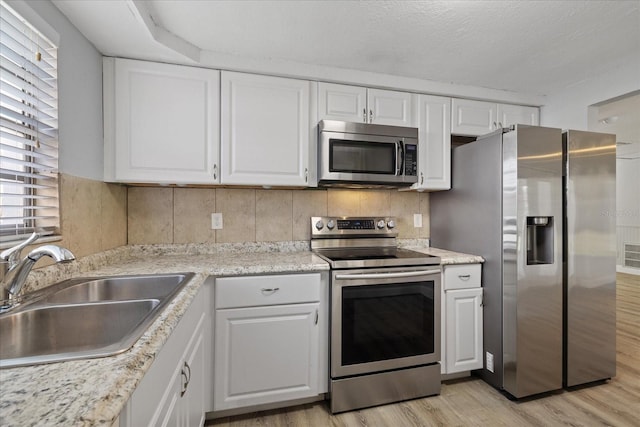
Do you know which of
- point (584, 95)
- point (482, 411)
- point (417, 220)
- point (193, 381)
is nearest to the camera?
point (193, 381)

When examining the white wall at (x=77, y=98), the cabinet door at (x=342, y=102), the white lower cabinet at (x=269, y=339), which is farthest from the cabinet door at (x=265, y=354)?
the cabinet door at (x=342, y=102)

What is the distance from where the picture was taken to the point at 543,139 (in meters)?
1.90

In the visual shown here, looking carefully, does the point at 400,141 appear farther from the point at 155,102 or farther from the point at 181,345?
the point at 181,345

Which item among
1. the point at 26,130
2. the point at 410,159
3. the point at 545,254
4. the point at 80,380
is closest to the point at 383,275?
the point at 410,159

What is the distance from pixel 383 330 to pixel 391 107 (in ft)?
5.11

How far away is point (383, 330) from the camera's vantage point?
73.0 inches

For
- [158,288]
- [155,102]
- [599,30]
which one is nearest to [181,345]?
[158,288]

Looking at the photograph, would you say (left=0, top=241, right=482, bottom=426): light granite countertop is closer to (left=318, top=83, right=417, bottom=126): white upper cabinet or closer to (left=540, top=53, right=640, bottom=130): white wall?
(left=318, top=83, right=417, bottom=126): white upper cabinet

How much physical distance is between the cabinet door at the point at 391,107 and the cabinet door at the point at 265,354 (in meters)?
1.41

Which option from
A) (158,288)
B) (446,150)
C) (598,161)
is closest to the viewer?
(158,288)

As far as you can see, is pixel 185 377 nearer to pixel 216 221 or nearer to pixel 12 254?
pixel 12 254

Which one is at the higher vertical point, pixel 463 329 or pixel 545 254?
pixel 545 254

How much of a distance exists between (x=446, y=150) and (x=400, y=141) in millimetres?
494

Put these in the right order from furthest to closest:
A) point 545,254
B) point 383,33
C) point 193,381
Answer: point 545,254
point 383,33
point 193,381
